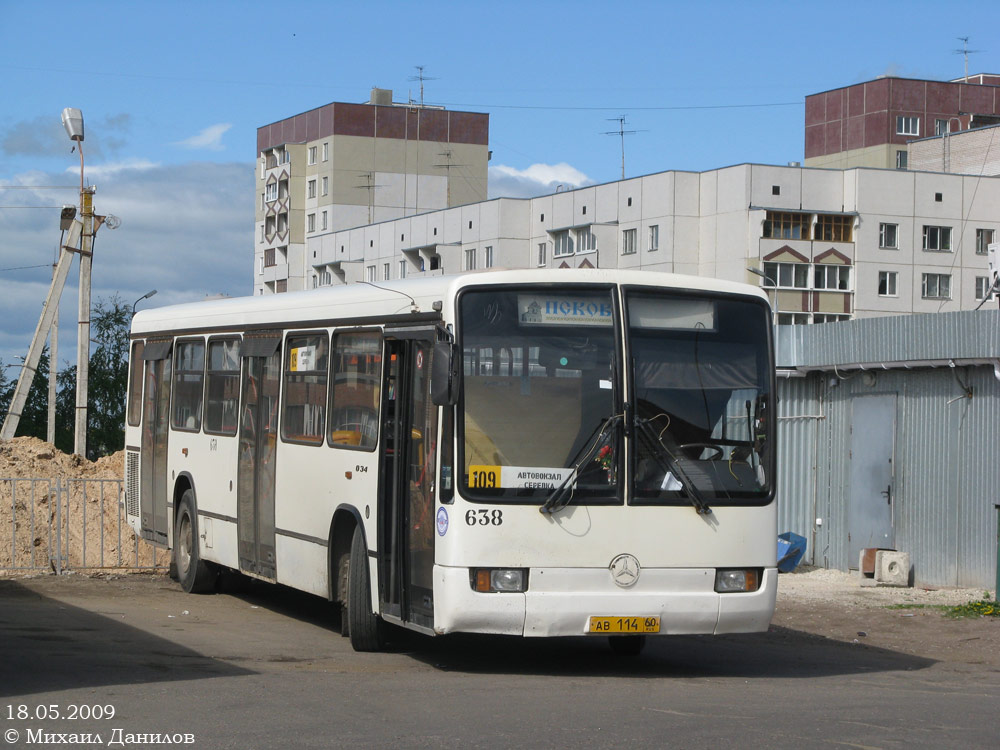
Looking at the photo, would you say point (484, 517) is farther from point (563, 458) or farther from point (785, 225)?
point (785, 225)

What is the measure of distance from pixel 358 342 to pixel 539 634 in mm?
3288

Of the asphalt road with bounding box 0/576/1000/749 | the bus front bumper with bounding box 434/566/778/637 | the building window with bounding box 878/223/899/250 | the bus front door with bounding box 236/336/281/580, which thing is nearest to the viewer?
the asphalt road with bounding box 0/576/1000/749

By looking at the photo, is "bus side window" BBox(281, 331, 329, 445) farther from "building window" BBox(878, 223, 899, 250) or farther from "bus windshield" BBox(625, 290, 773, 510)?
"building window" BBox(878, 223, 899, 250)

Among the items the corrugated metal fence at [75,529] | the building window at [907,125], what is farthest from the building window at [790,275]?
the corrugated metal fence at [75,529]

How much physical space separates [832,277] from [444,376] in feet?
235

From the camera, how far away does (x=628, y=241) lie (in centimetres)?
8106

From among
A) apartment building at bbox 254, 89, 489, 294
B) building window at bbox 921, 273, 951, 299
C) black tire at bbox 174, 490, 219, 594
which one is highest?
apartment building at bbox 254, 89, 489, 294

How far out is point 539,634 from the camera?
32.9 ft

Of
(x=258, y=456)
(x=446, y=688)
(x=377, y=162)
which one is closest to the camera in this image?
(x=446, y=688)

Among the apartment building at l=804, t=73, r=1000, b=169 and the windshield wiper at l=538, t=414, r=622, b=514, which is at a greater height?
the apartment building at l=804, t=73, r=1000, b=169

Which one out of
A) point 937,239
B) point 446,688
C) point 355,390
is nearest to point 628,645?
point 446,688

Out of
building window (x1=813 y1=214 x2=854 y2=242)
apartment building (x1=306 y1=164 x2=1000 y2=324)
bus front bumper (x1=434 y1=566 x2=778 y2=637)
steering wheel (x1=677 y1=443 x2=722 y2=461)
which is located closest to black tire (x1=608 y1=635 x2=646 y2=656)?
bus front bumper (x1=434 y1=566 x2=778 y2=637)

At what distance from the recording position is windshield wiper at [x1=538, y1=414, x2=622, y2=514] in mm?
10117

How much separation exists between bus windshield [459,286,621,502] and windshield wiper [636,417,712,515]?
226 millimetres
